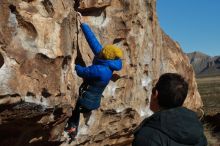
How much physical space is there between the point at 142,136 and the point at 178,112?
1.32 ft

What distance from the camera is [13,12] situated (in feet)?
21.3

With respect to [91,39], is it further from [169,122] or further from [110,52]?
[169,122]

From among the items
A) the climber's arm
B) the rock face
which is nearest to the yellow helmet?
the climber's arm

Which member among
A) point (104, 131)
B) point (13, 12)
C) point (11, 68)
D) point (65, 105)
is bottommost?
point (104, 131)

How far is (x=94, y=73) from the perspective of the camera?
8.12m

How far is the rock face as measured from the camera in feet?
21.2

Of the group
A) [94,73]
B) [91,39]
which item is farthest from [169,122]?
[91,39]

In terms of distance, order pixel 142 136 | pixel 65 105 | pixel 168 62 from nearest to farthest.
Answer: pixel 142 136, pixel 65 105, pixel 168 62

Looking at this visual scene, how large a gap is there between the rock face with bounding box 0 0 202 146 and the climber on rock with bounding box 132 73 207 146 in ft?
8.83

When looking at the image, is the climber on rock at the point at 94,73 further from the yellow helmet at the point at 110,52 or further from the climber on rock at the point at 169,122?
the climber on rock at the point at 169,122

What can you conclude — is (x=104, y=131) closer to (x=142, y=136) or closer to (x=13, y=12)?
(x=13, y=12)

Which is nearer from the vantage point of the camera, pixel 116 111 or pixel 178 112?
pixel 178 112

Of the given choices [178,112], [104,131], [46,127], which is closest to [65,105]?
[46,127]

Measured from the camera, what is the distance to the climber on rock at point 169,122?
4.06 m
